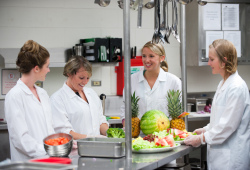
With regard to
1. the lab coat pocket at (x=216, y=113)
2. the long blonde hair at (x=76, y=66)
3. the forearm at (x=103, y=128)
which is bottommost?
the forearm at (x=103, y=128)

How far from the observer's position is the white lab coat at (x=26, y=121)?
2.68 meters

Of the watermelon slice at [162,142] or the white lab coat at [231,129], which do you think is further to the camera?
the white lab coat at [231,129]

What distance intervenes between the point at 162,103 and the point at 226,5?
2.93m

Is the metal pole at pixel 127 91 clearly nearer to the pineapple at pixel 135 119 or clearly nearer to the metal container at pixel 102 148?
the metal container at pixel 102 148

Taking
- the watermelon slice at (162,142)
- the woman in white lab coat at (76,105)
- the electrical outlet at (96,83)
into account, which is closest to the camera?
the watermelon slice at (162,142)

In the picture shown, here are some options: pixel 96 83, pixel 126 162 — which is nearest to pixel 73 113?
pixel 126 162

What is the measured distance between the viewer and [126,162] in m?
2.40

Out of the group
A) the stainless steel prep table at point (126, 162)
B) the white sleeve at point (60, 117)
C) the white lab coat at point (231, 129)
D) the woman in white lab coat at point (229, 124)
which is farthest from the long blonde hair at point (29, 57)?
the white lab coat at point (231, 129)

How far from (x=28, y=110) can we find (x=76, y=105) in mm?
735

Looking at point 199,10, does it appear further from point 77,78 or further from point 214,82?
point 77,78

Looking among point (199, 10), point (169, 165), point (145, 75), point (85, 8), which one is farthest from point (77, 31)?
point (169, 165)

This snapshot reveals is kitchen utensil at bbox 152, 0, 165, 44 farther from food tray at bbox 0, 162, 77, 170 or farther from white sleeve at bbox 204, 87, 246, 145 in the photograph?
food tray at bbox 0, 162, 77, 170

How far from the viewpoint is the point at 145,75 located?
3.88 m

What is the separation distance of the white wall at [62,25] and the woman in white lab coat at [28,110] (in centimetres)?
262
